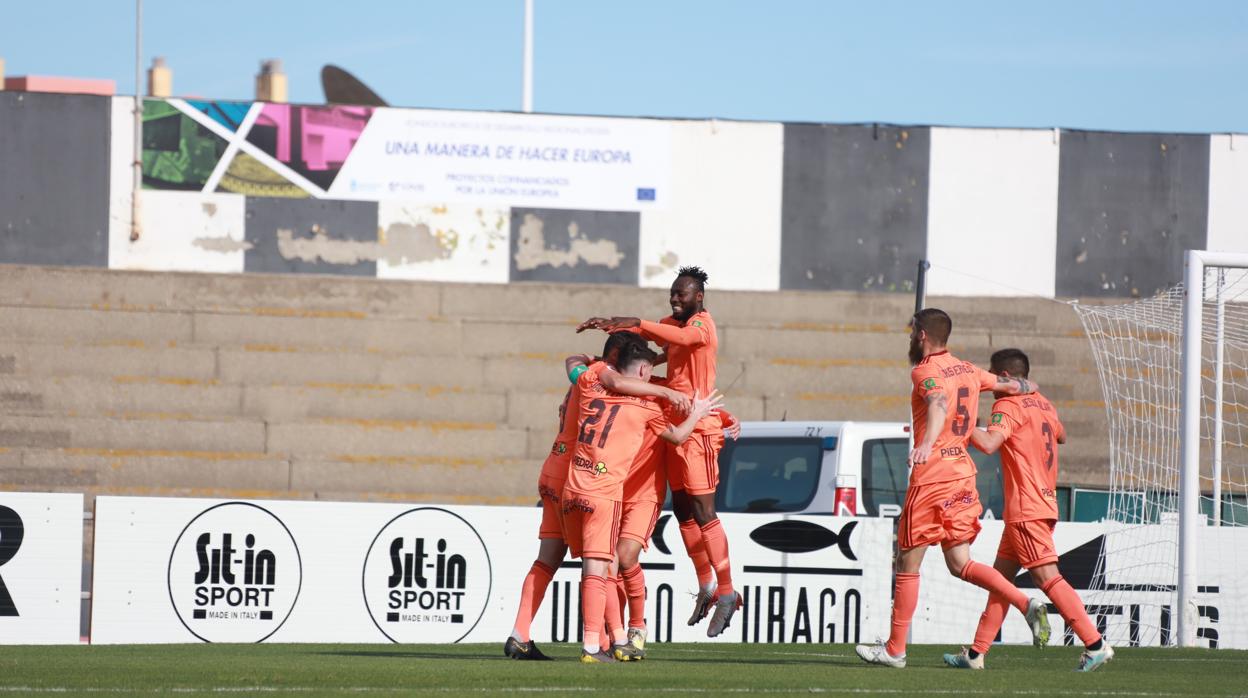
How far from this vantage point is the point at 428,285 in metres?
21.6

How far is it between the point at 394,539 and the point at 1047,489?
596 centimetres

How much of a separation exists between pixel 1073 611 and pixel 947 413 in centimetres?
138

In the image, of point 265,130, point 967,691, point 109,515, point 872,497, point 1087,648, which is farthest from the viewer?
point 265,130

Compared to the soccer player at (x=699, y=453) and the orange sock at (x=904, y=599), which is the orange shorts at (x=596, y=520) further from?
the orange sock at (x=904, y=599)

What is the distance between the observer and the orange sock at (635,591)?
32.0 feet

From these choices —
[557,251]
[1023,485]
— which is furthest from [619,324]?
→ [557,251]

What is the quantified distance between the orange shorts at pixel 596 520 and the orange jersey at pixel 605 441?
0.13 ft

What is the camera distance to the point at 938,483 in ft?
29.4

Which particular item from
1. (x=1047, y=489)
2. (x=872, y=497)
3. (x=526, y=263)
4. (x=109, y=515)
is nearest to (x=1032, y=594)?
(x=872, y=497)

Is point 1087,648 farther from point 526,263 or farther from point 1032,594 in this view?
point 526,263

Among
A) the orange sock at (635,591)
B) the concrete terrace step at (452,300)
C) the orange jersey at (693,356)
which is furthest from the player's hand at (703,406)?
the concrete terrace step at (452,300)

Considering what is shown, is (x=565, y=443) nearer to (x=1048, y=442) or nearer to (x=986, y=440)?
(x=986, y=440)

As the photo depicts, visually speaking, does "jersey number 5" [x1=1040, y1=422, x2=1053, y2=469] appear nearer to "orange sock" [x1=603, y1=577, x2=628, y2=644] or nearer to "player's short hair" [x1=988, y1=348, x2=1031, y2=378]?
"player's short hair" [x1=988, y1=348, x2=1031, y2=378]

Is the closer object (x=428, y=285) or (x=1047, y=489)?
(x=1047, y=489)
